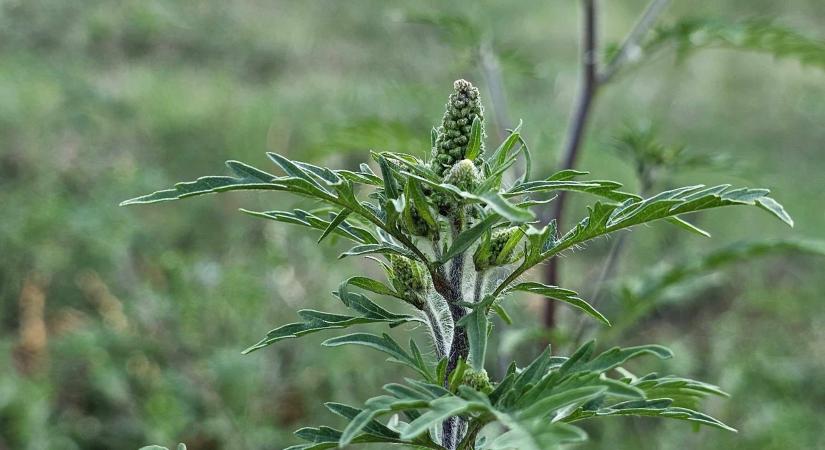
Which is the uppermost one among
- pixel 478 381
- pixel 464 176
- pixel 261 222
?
pixel 464 176

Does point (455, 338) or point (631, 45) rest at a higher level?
point (631, 45)

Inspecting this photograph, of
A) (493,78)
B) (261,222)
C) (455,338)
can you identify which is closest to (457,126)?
(455,338)

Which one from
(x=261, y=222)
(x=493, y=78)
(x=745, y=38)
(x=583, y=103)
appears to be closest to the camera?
(x=745, y=38)

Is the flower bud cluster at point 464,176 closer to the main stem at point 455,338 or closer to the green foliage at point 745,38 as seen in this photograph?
the main stem at point 455,338

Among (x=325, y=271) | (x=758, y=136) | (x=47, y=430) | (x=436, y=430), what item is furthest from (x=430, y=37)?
(x=436, y=430)

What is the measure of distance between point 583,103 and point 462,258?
90 centimetres

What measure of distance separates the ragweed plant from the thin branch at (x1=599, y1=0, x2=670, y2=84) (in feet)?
2.77

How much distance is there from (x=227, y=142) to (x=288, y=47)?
1948mm

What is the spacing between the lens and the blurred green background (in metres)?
1.89

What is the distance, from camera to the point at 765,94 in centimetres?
555

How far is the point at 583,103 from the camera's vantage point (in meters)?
1.39

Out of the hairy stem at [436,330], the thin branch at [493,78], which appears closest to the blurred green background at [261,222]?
the thin branch at [493,78]

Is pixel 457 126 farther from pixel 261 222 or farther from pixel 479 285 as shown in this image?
pixel 261 222

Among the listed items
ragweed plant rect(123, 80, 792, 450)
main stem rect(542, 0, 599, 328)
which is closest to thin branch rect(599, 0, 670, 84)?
main stem rect(542, 0, 599, 328)
